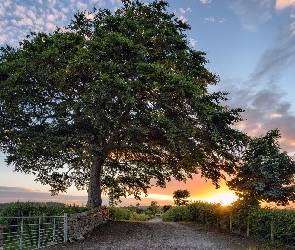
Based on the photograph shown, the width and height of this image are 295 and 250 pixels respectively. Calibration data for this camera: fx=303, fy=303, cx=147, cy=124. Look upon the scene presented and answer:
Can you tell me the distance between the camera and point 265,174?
18.0 m

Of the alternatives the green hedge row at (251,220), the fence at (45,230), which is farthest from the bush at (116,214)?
the fence at (45,230)

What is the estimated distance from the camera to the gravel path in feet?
47.4

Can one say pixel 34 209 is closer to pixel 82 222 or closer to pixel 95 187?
pixel 82 222

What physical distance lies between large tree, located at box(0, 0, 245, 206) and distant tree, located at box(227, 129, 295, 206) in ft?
4.32

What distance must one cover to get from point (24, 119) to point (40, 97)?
66.6 inches

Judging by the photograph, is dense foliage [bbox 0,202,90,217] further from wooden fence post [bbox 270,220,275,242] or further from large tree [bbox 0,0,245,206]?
wooden fence post [bbox 270,220,275,242]

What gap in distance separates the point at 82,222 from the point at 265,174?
432 inches

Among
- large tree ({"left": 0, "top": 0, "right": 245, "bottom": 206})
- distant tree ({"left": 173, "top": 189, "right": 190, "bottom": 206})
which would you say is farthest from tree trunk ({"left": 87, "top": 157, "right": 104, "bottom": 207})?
distant tree ({"left": 173, "top": 189, "right": 190, "bottom": 206})

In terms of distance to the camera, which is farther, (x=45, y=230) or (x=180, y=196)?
(x=180, y=196)

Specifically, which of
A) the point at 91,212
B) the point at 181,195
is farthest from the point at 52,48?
the point at 181,195

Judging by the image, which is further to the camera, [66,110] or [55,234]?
[66,110]

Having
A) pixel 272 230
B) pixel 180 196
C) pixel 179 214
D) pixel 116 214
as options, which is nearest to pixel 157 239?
pixel 272 230

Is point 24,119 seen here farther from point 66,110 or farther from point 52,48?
point 52,48

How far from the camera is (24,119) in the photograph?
60.6 ft
